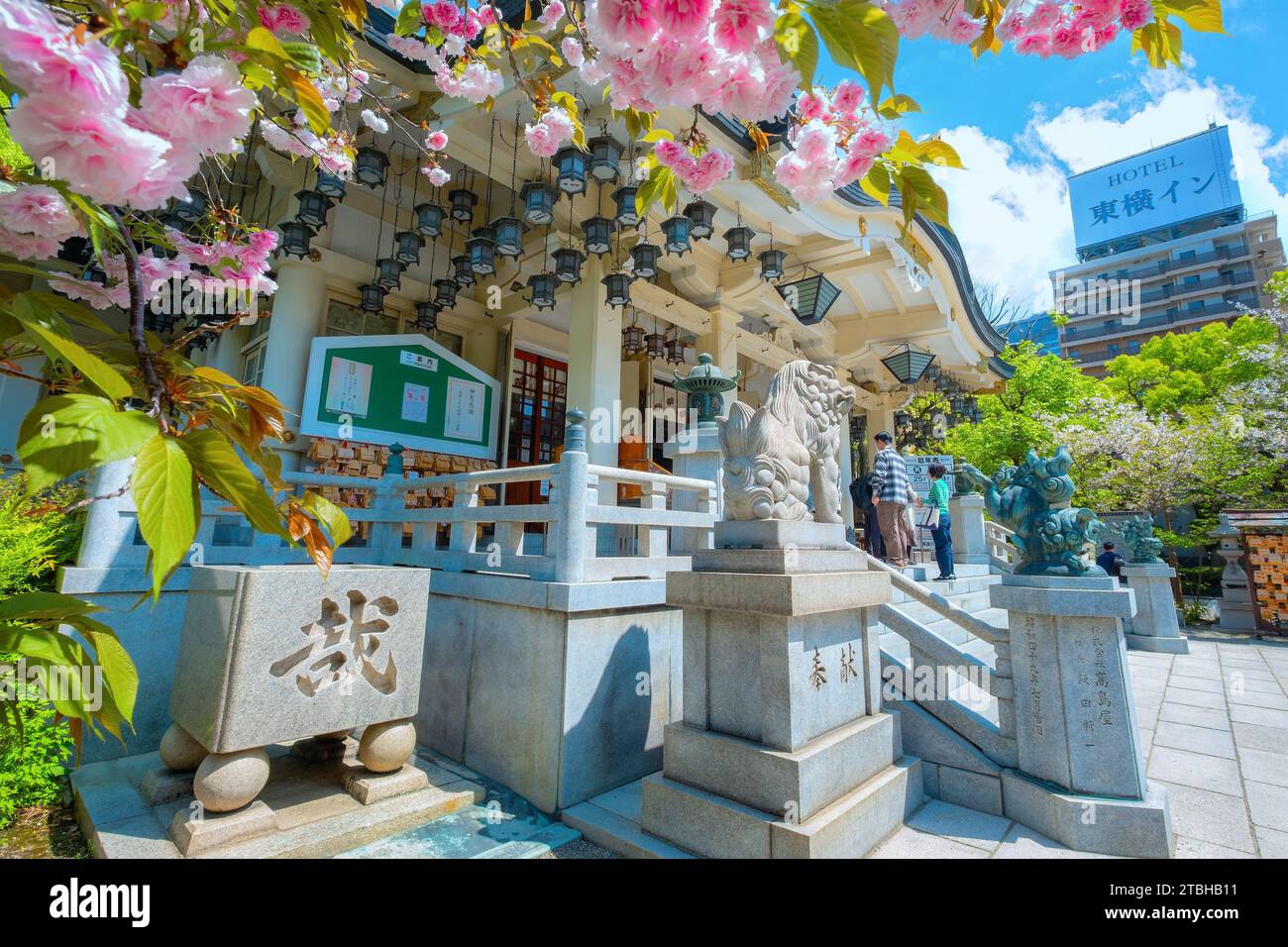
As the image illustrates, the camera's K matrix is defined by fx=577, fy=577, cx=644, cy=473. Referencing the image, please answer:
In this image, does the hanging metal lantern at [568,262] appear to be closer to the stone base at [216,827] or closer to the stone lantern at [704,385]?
the stone lantern at [704,385]

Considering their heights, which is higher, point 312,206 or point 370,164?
point 370,164

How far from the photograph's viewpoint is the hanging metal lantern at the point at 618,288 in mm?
8242

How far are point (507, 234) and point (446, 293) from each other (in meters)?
2.39

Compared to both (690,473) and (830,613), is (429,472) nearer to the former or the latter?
(690,473)

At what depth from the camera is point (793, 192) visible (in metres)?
2.07

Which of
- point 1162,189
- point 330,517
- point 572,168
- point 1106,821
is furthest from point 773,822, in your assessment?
point 1162,189

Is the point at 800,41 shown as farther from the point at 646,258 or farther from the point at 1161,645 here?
the point at 1161,645

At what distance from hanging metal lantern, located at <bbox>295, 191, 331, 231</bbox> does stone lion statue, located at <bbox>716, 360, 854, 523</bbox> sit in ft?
19.2

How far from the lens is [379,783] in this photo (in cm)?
415

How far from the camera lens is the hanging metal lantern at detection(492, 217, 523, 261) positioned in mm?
7020

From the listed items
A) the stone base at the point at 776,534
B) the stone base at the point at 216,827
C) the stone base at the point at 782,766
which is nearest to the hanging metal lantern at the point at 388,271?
the stone base at the point at 776,534

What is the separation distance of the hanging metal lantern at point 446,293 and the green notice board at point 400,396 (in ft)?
2.14

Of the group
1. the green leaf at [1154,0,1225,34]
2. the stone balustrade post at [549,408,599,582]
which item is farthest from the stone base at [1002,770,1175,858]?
the green leaf at [1154,0,1225,34]

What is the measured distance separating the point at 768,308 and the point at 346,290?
7655 millimetres
